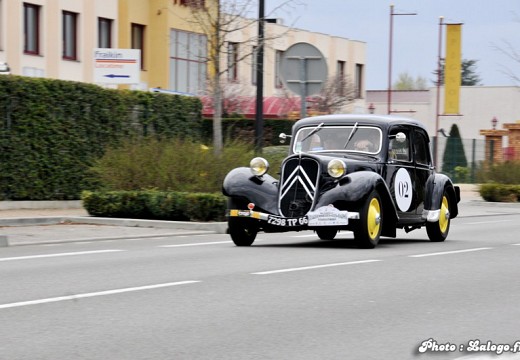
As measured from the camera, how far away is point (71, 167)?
25953 millimetres

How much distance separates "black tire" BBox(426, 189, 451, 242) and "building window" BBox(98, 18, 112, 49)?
30142 mm

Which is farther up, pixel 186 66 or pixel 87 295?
pixel 186 66

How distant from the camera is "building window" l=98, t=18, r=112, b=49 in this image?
153ft

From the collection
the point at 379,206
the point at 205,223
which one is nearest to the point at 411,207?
the point at 379,206

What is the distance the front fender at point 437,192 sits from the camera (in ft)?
58.8

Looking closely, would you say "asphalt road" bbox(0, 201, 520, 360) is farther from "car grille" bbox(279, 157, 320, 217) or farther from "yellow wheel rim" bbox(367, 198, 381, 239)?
"car grille" bbox(279, 157, 320, 217)

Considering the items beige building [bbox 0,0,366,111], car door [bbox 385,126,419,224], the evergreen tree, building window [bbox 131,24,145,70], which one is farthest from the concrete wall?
car door [bbox 385,126,419,224]

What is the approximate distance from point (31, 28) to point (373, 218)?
2891 centimetres

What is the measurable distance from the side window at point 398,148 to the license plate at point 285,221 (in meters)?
2.35

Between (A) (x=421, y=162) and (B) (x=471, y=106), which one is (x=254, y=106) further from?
(A) (x=421, y=162)

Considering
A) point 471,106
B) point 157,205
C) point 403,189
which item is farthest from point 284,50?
point 403,189

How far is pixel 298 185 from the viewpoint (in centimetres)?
1564

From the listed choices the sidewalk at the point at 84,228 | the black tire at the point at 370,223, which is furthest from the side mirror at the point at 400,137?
the sidewalk at the point at 84,228

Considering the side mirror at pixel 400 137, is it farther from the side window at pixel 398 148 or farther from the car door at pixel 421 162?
the car door at pixel 421 162
